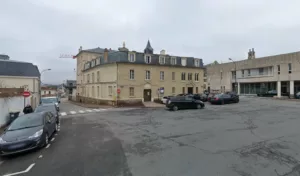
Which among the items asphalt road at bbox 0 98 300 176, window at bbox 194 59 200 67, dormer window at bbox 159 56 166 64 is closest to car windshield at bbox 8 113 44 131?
asphalt road at bbox 0 98 300 176

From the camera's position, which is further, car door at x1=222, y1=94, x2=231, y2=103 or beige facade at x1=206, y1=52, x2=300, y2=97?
beige facade at x1=206, y1=52, x2=300, y2=97

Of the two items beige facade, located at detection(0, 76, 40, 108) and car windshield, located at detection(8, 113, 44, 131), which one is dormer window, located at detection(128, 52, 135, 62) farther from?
car windshield, located at detection(8, 113, 44, 131)

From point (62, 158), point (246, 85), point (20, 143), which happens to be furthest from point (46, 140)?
point (246, 85)

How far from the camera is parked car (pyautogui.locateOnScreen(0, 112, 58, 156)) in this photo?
20.1ft

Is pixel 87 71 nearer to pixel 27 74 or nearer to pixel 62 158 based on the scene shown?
pixel 27 74

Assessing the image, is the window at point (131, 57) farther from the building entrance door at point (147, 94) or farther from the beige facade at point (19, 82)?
the beige facade at point (19, 82)

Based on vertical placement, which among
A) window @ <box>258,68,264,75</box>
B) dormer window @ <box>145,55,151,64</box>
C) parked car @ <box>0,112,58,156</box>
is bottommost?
parked car @ <box>0,112,58,156</box>

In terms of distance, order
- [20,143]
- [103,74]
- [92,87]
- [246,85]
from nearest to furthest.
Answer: [20,143]
[103,74]
[92,87]
[246,85]

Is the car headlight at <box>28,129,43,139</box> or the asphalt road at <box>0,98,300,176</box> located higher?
the car headlight at <box>28,129,43,139</box>

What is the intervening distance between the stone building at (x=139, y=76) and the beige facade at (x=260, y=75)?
1590cm

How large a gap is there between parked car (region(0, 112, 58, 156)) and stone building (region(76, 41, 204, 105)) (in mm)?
17869

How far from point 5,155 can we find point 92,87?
1124 inches

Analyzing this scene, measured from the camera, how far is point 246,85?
43000 millimetres

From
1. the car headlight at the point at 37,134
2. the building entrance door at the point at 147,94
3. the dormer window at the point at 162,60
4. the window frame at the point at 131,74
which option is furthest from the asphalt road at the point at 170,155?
the dormer window at the point at 162,60
